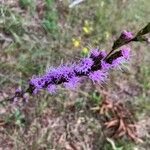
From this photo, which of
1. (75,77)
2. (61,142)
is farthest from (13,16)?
(75,77)

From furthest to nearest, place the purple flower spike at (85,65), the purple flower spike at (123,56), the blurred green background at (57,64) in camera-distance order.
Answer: the blurred green background at (57,64) → the purple flower spike at (85,65) → the purple flower spike at (123,56)

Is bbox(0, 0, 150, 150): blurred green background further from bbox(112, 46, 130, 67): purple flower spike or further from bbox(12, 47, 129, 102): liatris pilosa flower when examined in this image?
bbox(112, 46, 130, 67): purple flower spike

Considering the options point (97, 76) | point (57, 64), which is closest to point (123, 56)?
point (97, 76)

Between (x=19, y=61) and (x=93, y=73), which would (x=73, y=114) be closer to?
(x=19, y=61)

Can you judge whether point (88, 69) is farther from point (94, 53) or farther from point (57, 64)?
point (57, 64)

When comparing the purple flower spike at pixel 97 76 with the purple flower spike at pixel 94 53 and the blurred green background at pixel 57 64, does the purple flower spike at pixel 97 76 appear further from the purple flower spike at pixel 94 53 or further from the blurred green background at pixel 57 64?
the blurred green background at pixel 57 64

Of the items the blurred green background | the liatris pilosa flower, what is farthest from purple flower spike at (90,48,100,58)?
the blurred green background

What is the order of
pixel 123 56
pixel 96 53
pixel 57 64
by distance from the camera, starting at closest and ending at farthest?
pixel 123 56 → pixel 96 53 → pixel 57 64

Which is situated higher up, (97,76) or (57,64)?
(97,76)

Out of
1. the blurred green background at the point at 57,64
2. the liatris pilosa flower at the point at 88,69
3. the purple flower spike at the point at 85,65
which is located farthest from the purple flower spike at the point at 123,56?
the blurred green background at the point at 57,64
